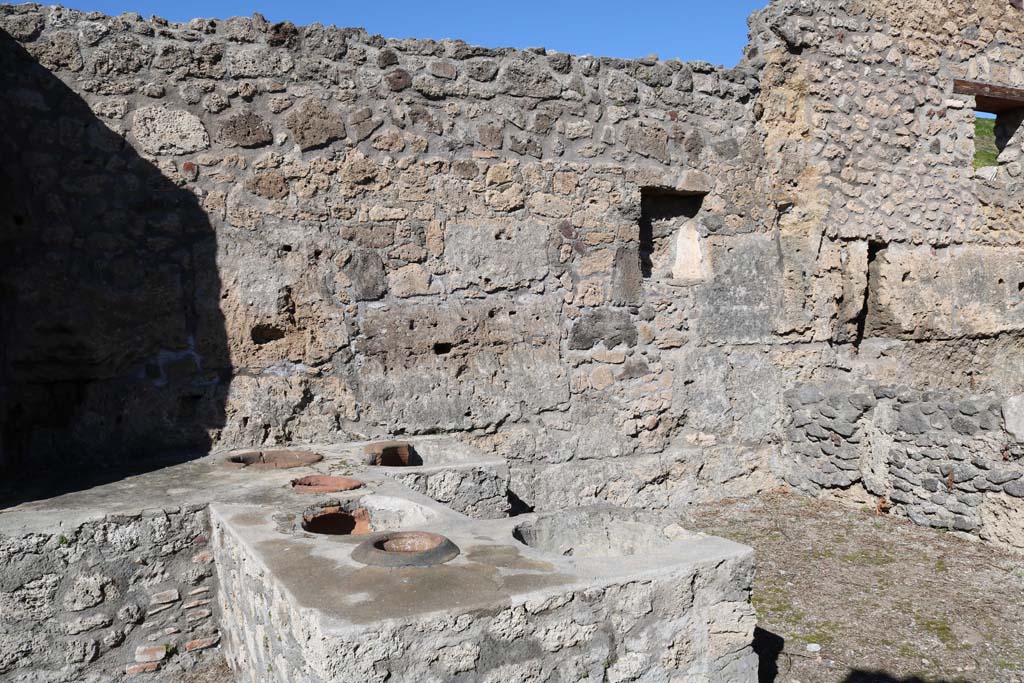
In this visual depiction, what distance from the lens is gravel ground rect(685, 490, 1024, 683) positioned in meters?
→ 3.25

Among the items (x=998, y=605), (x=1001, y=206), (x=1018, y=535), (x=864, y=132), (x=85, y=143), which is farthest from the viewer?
(x=1001, y=206)

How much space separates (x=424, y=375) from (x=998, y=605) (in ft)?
9.40

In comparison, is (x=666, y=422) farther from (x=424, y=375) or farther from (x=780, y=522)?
(x=424, y=375)

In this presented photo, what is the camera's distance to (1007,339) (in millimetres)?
6230

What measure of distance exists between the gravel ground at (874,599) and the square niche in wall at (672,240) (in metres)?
1.47

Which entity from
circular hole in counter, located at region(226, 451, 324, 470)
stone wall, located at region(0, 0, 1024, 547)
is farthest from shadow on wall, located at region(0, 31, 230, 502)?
circular hole in counter, located at region(226, 451, 324, 470)

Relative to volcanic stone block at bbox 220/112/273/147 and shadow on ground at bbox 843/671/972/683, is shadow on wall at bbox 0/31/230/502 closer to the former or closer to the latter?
volcanic stone block at bbox 220/112/273/147

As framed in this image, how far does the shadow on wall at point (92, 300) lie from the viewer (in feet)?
12.7

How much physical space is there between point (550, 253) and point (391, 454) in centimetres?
151

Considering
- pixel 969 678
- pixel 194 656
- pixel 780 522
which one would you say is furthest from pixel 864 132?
pixel 194 656

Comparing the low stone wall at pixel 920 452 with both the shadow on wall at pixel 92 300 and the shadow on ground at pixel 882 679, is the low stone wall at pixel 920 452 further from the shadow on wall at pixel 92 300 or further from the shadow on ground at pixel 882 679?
the shadow on wall at pixel 92 300

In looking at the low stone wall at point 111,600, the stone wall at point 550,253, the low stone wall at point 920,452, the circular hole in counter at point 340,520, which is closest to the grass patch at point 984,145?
the stone wall at point 550,253

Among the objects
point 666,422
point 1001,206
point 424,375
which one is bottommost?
point 666,422

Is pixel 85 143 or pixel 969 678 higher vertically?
pixel 85 143
